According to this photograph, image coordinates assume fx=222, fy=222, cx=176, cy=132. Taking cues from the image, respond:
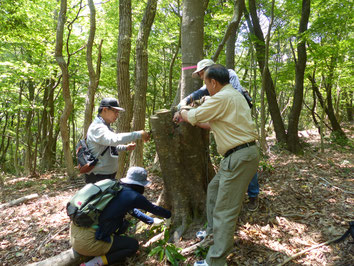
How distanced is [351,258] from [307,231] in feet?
2.14

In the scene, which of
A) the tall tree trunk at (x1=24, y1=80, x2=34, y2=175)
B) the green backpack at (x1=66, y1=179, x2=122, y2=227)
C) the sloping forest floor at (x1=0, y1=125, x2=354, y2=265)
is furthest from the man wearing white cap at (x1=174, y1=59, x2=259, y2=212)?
the tall tree trunk at (x1=24, y1=80, x2=34, y2=175)

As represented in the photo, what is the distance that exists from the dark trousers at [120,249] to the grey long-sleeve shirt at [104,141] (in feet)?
3.81

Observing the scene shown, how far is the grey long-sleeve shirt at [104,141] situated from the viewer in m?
3.52

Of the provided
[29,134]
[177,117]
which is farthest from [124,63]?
[29,134]

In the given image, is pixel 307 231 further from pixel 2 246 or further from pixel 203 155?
pixel 2 246

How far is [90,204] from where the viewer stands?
9.91 feet

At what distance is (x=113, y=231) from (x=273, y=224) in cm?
258

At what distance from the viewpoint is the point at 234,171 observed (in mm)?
2654

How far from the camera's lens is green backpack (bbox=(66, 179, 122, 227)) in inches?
119

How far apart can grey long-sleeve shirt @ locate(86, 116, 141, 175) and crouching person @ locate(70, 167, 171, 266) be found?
54 centimetres

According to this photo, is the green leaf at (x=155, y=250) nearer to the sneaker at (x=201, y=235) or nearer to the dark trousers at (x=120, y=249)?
Answer: the dark trousers at (x=120, y=249)

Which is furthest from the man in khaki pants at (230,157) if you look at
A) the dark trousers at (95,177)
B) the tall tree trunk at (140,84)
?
the tall tree trunk at (140,84)

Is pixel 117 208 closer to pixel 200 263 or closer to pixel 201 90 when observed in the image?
pixel 200 263

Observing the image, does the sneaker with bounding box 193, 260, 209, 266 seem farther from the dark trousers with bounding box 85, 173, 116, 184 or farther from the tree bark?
the dark trousers with bounding box 85, 173, 116, 184
